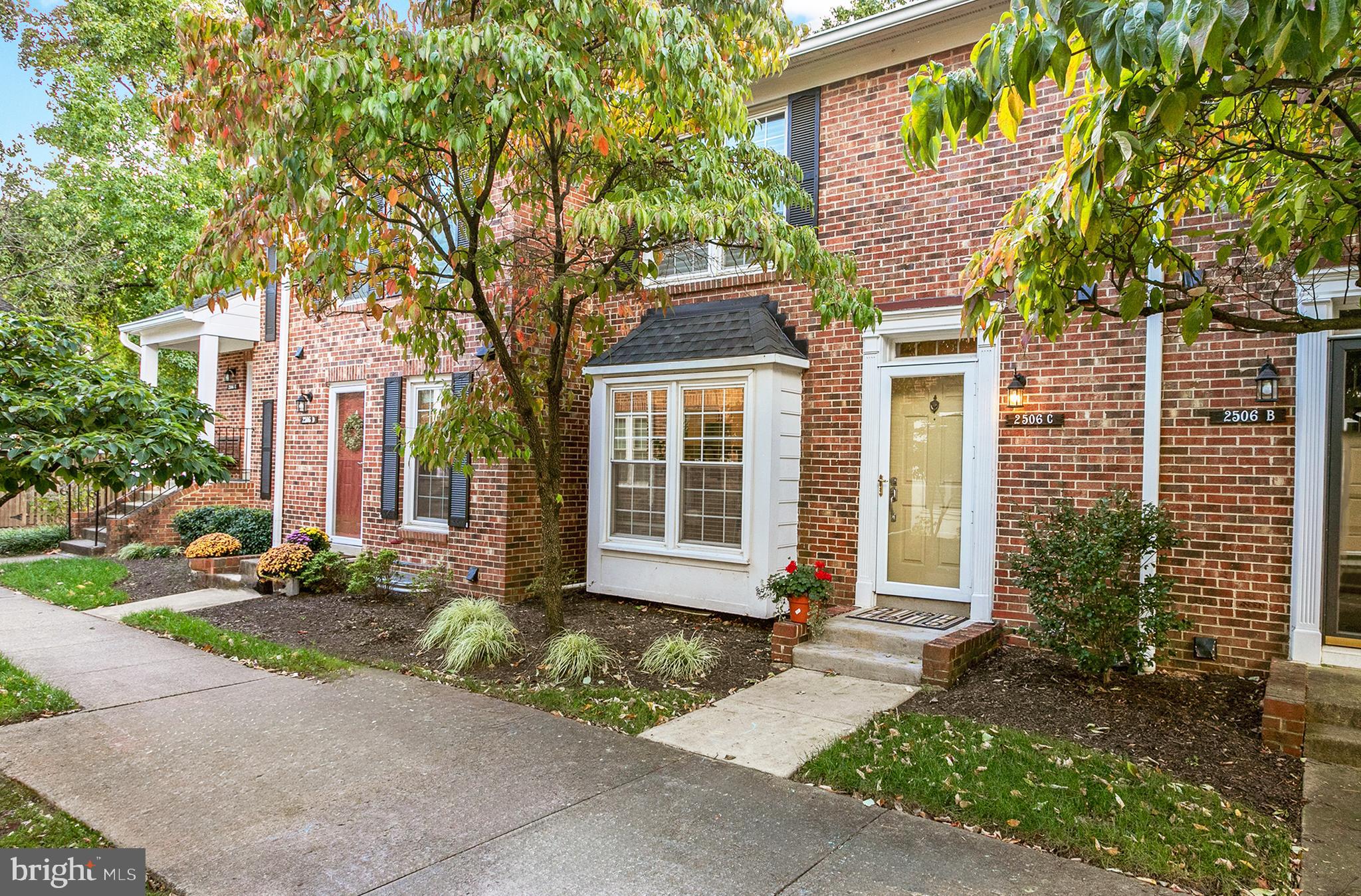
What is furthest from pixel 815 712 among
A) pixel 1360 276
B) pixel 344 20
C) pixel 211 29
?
pixel 211 29

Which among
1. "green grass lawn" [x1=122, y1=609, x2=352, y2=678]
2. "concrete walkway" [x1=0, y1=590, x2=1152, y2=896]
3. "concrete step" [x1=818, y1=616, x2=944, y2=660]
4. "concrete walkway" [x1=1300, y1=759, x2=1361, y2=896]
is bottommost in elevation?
"green grass lawn" [x1=122, y1=609, x2=352, y2=678]

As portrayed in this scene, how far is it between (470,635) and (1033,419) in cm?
482

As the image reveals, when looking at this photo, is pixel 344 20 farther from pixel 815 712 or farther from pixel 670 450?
pixel 815 712

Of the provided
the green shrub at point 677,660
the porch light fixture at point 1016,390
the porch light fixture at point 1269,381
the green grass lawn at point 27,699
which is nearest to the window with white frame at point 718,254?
the porch light fixture at point 1016,390

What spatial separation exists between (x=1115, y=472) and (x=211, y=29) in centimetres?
689

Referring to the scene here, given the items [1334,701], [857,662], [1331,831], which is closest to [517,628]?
[857,662]

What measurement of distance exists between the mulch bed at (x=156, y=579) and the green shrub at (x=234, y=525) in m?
0.56

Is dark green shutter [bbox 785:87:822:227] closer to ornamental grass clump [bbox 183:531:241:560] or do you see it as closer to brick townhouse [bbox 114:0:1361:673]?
brick townhouse [bbox 114:0:1361:673]

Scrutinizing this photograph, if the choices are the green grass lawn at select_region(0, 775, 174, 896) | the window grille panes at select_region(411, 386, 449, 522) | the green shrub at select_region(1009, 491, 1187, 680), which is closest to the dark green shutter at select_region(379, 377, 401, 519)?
the window grille panes at select_region(411, 386, 449, 522)

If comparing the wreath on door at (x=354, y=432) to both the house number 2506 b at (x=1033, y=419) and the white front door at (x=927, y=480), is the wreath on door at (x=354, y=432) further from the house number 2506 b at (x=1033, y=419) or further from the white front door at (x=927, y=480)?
the house number 2506 b at (x=1033, y=419)

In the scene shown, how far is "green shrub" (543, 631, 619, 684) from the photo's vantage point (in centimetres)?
573

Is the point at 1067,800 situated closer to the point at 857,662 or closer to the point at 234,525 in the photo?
the point at 857,662

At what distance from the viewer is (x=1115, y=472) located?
593 centimetres

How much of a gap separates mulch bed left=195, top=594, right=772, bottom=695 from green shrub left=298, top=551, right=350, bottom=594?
0.51 feet
